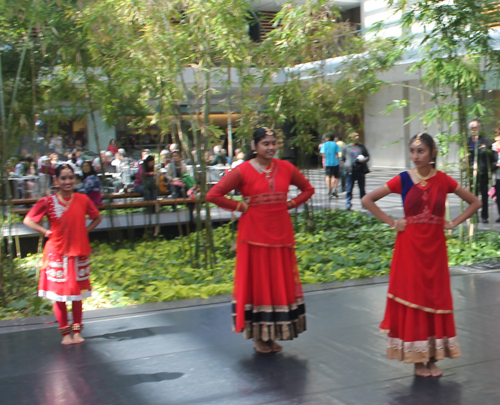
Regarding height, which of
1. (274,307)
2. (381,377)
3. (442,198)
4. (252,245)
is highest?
(442,198)

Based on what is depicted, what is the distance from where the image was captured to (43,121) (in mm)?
8391

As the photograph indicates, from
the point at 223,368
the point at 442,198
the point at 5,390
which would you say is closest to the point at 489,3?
the point at 442,198

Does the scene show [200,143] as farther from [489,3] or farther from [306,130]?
[489,3]

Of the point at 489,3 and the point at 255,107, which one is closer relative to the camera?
the point at 489,3

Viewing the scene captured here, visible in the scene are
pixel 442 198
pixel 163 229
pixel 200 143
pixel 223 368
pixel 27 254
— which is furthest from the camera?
pixel 163 229

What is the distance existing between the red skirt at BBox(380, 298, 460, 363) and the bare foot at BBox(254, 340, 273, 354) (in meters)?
0.99

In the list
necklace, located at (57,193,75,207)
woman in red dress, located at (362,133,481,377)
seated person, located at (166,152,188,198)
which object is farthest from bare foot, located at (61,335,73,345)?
seated person, located at (166,152,188,198)

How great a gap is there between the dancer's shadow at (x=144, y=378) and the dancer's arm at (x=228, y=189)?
125cm

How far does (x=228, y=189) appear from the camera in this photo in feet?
14.6

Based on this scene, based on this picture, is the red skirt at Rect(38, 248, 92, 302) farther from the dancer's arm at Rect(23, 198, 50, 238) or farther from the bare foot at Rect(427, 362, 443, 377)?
the bare foot at Rect(427, 362, 443, 377)

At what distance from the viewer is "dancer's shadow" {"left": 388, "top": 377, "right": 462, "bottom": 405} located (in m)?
3.54

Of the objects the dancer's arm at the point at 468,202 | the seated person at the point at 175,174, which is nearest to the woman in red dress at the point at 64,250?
the dancer's arm at the point at 468,202

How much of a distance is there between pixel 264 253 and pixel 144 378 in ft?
3.97

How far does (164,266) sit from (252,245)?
3960 millimetres
